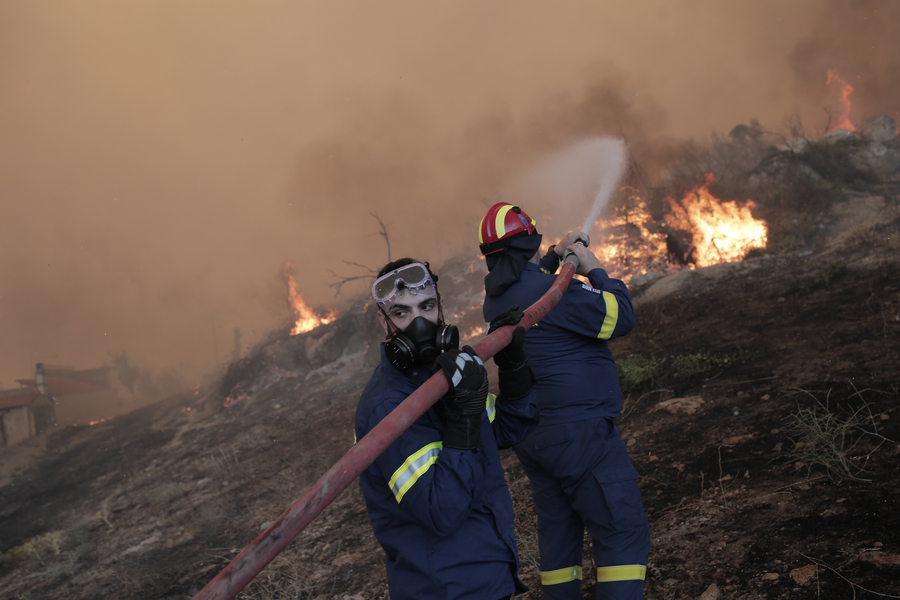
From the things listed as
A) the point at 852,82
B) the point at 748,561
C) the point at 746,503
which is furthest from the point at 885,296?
the point at 852,82

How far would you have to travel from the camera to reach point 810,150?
14070 millimetres

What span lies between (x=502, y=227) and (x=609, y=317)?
79cm

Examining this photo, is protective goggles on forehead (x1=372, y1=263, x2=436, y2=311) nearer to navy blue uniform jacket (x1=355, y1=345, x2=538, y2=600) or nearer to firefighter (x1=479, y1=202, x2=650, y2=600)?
navy blue uniform jacket (x1=355, y1=345, x2=538, y2=600)

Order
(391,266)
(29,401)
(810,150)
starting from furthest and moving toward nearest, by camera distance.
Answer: (29,401) < (810,150) < (391,266)

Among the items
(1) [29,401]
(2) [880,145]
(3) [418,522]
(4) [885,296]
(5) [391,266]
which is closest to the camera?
(3) [418,522]

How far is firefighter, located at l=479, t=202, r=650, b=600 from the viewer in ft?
7.41

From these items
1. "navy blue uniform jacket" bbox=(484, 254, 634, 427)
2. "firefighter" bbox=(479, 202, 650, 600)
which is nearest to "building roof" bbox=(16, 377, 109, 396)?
"firefighter" bbox=(479, 202, 650, 600)

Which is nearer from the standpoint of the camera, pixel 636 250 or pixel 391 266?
pixel 391 266

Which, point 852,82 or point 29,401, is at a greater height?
point 852,82

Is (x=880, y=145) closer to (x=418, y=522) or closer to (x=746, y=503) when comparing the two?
(x=746, y=503)

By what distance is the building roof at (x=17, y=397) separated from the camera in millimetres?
20641

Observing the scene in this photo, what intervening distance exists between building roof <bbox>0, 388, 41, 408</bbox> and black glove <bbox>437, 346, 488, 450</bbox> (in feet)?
86.3

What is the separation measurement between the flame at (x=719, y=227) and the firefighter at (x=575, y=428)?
11574 mm

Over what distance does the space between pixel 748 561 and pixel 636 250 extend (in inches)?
507
